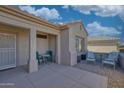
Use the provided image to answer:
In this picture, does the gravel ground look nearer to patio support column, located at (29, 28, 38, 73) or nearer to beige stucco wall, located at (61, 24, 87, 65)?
beige stucco wall, located at (61, 24, 87, 65)

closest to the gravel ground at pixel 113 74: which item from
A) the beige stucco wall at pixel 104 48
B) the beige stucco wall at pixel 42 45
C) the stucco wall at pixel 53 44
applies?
the stucco wall at pixel 53 44

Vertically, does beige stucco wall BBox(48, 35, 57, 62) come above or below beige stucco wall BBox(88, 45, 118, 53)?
above

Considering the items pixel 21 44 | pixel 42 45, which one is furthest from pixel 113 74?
pixel 21 44

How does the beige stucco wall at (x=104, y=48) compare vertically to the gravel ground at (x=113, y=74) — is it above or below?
above

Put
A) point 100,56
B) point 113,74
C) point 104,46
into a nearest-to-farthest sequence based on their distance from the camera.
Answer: point 113,74 < point 100,56 < point 104,46

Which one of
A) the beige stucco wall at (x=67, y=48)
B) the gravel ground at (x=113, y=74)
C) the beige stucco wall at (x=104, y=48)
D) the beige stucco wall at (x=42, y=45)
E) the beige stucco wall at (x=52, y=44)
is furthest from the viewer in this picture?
the beige stucco wall at (x=104, y=48)

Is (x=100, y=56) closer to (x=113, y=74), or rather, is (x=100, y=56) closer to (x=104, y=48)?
→ (x=113, y=74)

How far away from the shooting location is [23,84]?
11.7ft

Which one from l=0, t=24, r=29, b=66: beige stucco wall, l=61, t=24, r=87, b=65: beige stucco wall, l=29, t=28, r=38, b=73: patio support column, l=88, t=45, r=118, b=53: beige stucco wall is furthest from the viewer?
l=88, t=45, r=118, b=53: beige stucco wall

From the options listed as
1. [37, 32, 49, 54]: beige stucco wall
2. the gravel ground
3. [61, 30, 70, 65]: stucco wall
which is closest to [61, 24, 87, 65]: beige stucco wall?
[61, 30, 70, 65]: stucco wall

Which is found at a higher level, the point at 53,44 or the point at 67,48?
the point at 53,44

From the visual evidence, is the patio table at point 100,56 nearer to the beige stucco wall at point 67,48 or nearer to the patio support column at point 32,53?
the beige stucco wall at point 67,48
